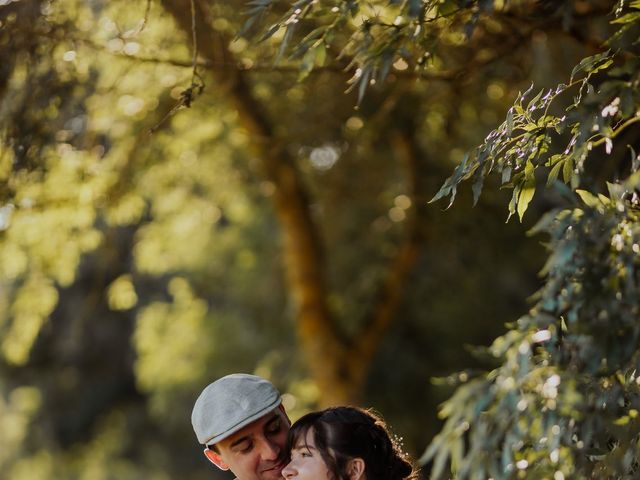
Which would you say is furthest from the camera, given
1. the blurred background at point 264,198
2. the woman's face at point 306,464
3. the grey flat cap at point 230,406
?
the blurred background at point 264,198

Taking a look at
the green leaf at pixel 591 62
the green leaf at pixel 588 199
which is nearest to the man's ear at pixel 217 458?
the green leaf at pixel 588 199

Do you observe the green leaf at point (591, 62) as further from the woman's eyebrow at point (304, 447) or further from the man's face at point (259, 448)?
the man's face at point (259, 448)

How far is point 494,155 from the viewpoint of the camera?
2.62m

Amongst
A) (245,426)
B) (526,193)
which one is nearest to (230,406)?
(245,426)

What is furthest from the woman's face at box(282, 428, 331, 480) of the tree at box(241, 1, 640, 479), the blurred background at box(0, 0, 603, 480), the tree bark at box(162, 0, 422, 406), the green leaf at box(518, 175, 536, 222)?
the tree bark at box(162, 0, 422, 406)

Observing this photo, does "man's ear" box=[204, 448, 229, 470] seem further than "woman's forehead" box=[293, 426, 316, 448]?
Yes

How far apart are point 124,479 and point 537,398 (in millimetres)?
14911

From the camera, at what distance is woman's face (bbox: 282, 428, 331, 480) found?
2930 mm

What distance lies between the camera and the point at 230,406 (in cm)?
322

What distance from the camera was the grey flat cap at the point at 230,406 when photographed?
3191 millimetres

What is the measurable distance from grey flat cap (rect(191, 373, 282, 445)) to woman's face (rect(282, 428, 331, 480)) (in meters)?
0.24

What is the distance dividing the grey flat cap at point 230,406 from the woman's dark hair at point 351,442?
0.52 feet

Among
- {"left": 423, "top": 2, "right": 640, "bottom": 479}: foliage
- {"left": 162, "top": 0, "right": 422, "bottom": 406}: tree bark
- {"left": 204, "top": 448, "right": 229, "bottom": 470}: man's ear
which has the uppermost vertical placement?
{"left": 423, "top": 2, "right": 640, "bottom": 479}: foliage

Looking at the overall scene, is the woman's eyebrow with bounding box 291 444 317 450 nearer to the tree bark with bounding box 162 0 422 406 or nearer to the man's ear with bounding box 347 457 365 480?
the man's ear with bounding box 347 457 365 480
